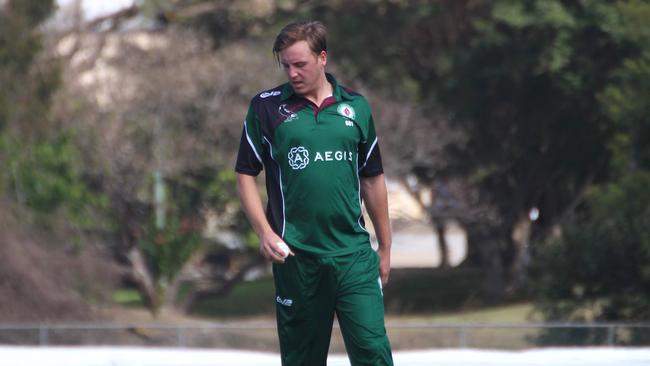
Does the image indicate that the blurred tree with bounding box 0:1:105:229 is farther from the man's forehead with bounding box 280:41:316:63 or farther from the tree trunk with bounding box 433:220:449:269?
the man's forehead with bounding box 280:41:316:63

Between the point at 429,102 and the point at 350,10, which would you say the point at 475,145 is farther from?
the point at 350,10

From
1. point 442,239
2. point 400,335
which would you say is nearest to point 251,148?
point 400,335

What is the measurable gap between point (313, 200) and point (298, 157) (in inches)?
6.7

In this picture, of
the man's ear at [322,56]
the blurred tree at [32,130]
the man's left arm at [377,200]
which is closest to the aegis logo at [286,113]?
the man's ear at [322,56]

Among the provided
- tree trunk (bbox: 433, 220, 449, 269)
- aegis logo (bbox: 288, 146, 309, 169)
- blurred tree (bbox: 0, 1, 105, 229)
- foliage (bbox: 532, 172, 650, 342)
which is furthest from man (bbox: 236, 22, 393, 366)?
tree trunk (bbox: 433, 220, 449, 269)

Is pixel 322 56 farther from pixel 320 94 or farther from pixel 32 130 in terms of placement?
pixel 32 130

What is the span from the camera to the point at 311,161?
503 cm

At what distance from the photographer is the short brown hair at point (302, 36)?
5051 millimetres

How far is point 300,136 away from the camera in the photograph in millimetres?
5043

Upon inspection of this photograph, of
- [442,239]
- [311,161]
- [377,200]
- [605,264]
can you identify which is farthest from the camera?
[442,239]

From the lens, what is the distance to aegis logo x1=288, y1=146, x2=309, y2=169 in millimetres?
5035

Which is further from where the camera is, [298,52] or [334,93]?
[334,93]

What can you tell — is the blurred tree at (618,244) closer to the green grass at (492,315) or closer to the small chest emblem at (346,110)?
the green grass at (492,315)

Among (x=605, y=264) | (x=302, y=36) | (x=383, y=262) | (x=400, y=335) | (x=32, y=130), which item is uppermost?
(x=32, y=130)
